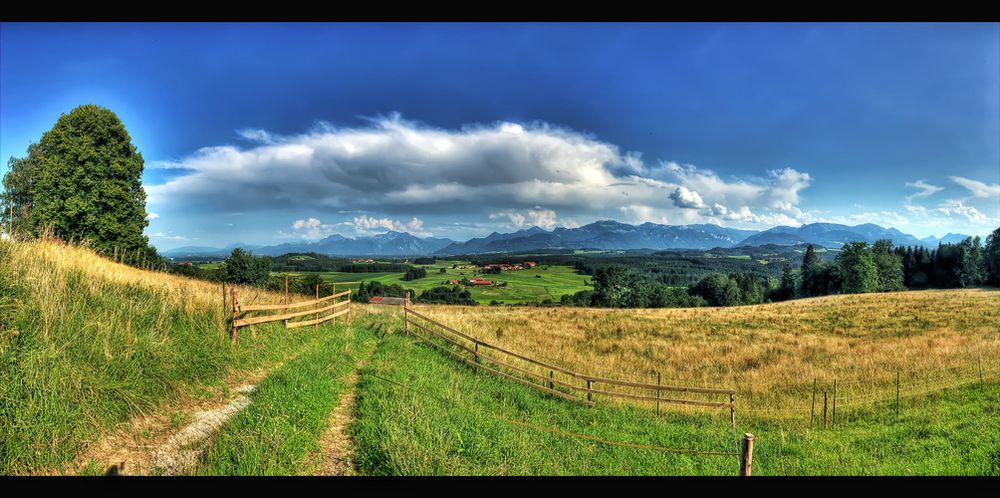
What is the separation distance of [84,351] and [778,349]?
90.9ft

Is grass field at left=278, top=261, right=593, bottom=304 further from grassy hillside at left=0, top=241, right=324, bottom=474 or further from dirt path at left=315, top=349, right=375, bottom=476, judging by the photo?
dirt path at left=315, top=349, right=375, bottom=476

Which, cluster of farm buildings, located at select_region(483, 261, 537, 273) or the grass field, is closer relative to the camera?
the grass field

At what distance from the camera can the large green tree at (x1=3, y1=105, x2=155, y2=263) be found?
2133 centimetres

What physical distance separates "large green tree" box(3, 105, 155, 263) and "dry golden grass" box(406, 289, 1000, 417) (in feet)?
63.5

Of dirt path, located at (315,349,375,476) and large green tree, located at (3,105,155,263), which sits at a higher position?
large green tree, located at (3,105,155,263)

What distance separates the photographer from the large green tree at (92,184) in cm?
2133

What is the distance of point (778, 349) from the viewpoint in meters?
22.5

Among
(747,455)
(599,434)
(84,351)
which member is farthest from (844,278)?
(84,351)

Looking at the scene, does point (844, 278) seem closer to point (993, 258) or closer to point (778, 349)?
point (993, 258)

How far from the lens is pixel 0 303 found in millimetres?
6363

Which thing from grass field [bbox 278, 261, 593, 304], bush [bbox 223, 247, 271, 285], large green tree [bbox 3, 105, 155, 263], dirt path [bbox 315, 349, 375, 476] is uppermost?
large green tree [bbox 3, 105, 155, 263]

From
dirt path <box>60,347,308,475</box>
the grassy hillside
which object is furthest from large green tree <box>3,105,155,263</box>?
dirt path <box>60,347,308,475</box>

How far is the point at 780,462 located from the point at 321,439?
9.88 meters
